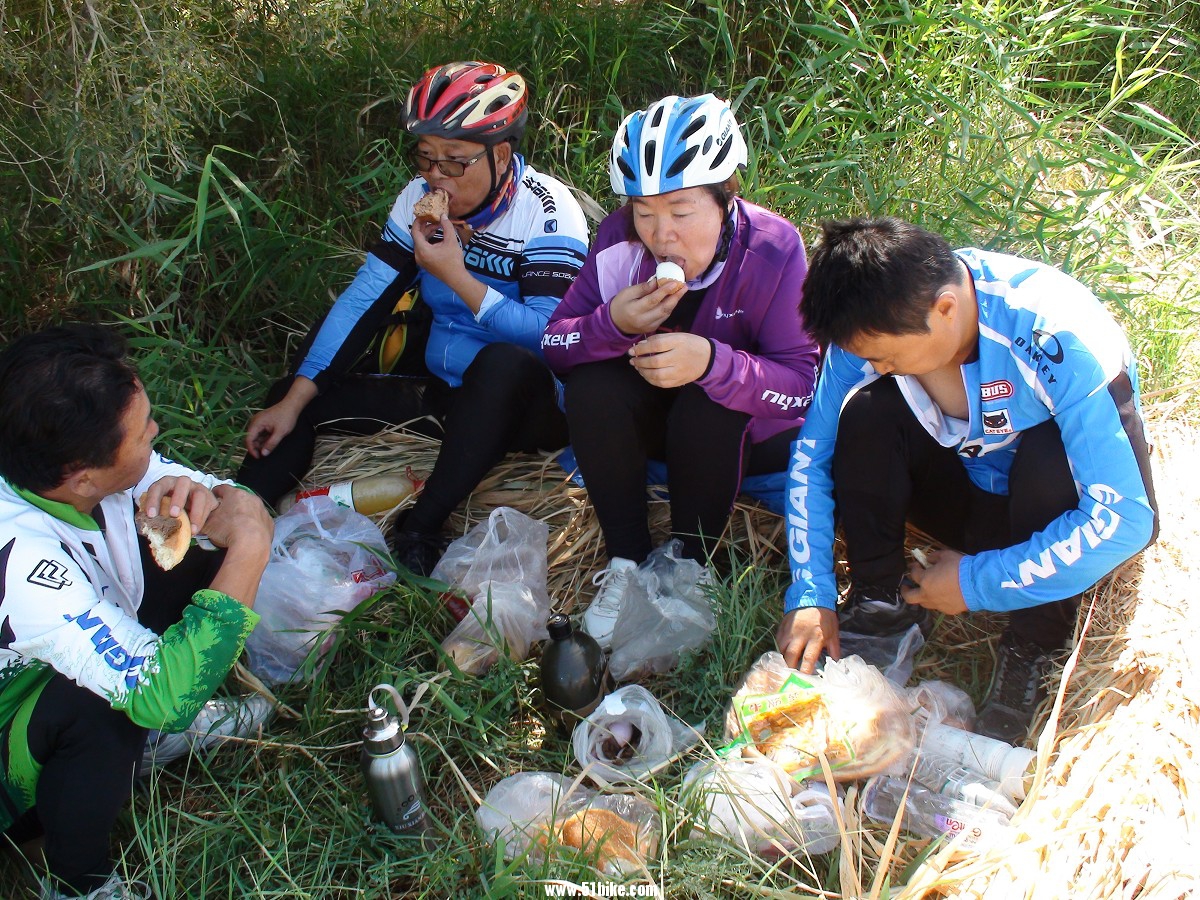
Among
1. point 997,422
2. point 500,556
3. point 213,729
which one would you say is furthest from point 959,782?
point 213,729

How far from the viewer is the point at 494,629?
2643mm

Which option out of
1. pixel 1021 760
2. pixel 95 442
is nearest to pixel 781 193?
pixel 1021 760

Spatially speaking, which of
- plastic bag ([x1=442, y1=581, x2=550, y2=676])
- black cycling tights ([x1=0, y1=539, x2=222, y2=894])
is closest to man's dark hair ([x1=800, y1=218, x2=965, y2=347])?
plastic bag ([x1=442, y1=581, x2=550, y2=676])

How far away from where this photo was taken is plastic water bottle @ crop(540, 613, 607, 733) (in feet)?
7.97

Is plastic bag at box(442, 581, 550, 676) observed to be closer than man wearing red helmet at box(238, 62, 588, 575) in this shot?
Yes

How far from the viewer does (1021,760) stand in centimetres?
220

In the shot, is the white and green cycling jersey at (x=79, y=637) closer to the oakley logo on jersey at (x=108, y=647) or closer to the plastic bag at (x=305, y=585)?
the oakley logo on jersey at (x=108, y=647)

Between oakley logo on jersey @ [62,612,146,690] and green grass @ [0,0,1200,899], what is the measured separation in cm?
39

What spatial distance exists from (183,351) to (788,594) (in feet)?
7.32

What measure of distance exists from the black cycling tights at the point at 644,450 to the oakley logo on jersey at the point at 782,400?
3.0 inches

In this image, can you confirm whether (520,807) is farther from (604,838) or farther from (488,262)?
(488,262)

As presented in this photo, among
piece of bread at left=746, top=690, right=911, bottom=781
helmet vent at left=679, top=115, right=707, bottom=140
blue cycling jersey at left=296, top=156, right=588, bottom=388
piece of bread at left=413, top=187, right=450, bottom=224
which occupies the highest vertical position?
helmet vent at left=679, top=115, right=707, bottom=140

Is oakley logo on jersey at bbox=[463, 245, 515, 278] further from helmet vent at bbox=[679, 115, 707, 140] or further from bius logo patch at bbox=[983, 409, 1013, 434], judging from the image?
bius logo patch at bbox=[983, 409, 1013, 434]

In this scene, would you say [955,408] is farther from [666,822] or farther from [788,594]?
[666,822]
